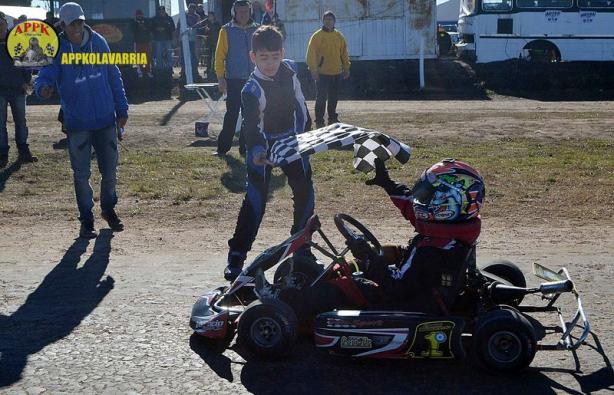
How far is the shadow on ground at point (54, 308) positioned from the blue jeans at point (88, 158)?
0.55m

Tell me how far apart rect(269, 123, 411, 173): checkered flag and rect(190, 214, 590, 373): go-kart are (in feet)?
1.43

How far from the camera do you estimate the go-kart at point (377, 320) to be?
4.72m

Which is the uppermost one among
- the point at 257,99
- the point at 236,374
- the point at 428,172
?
the point at 257,99

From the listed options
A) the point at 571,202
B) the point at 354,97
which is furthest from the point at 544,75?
the point at 571,202

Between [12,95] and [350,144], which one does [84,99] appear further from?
[12,95]

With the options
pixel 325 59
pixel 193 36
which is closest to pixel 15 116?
pixel 325 59

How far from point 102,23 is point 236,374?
60.6ft

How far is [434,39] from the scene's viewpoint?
22438 mm

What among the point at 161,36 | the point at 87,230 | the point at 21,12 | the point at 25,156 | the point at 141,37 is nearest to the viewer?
the point at 87,230

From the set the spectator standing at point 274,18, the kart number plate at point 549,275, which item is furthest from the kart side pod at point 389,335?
the spectator standing at point 274,18

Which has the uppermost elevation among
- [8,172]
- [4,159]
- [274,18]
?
[274,18]

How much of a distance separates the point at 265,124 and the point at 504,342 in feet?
8.24

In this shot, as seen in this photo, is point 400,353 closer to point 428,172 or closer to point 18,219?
point 428,172

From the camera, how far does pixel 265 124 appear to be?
248 inches
